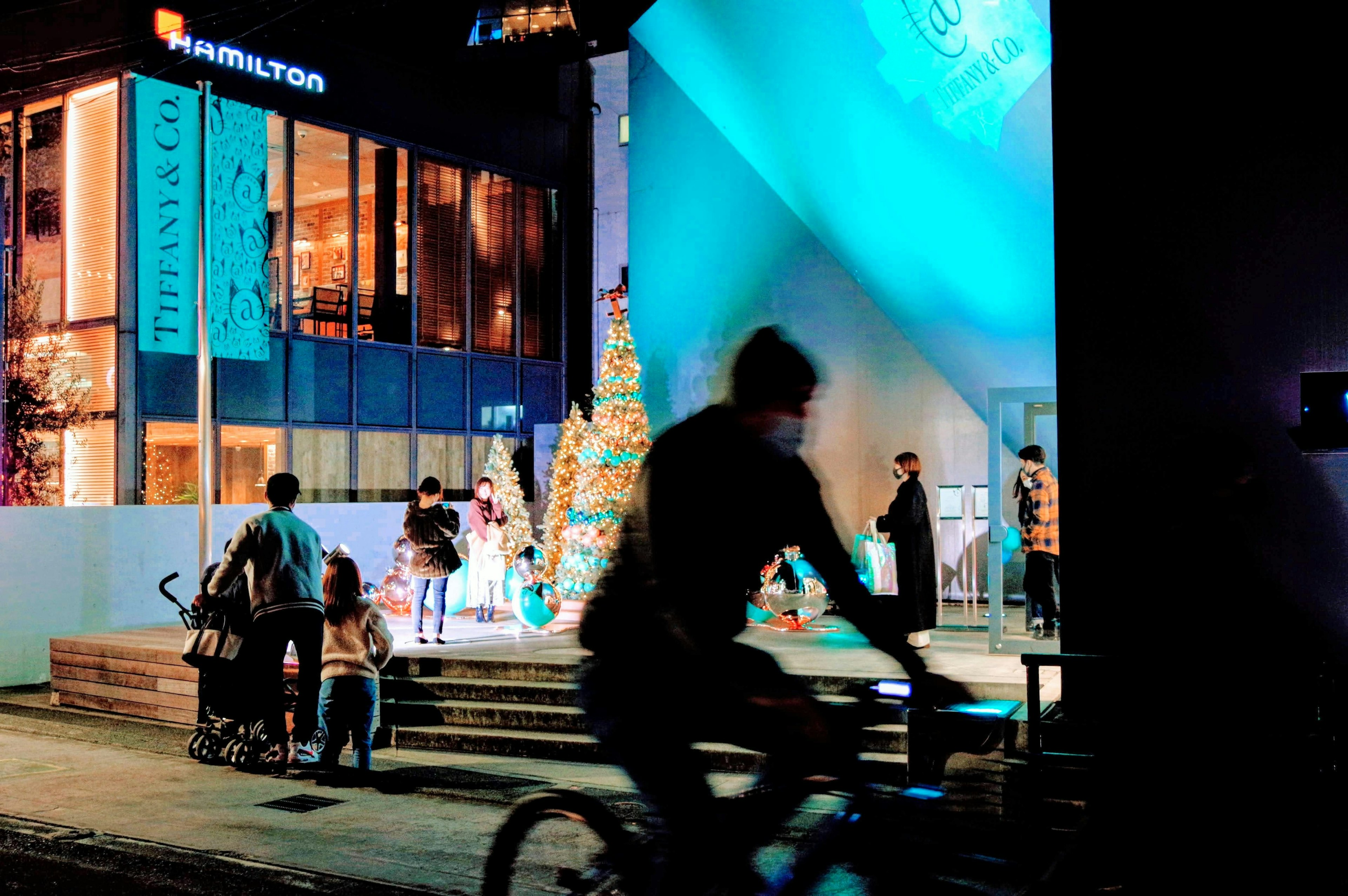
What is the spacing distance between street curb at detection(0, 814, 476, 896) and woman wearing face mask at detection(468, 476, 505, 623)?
300 inches

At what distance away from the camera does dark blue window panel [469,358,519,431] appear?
2506 centimetres

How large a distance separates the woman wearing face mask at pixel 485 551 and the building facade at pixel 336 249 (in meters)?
6.97

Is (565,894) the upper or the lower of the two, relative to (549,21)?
lower

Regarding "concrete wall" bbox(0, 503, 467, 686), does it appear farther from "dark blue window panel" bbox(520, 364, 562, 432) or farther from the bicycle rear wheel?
the bicycle rear wheel

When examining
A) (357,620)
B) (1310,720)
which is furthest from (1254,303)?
(357,620)

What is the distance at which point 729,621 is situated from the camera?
3.53 metres

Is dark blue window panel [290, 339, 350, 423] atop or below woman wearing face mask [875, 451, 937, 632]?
atop

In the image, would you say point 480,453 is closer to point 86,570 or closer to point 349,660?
point 86,570

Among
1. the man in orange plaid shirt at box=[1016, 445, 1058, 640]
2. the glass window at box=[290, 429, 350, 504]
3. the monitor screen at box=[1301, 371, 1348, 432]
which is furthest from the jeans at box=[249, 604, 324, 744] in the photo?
the glass window at box=[290, 429, 350, 504]

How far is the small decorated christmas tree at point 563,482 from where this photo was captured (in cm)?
1647

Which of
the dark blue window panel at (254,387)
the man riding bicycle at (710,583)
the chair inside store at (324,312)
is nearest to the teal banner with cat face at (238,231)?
the dark blue window panel at (254,387)

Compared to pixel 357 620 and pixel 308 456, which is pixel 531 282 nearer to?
pixel 308 456

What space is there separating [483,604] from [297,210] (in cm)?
1030

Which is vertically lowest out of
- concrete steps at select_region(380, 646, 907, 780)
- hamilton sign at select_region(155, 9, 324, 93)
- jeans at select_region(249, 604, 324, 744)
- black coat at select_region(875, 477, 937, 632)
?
concrete steps at select_region(380, 646, 907, 780)
